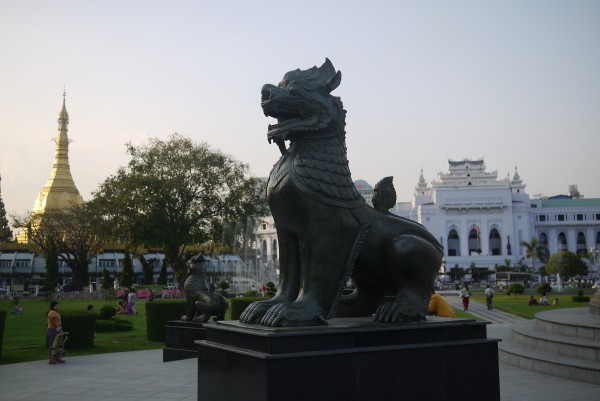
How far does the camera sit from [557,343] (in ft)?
28.1

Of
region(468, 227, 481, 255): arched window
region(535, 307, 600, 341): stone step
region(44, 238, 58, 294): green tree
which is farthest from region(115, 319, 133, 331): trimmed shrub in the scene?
region(468, 227, 481, 255): arched window

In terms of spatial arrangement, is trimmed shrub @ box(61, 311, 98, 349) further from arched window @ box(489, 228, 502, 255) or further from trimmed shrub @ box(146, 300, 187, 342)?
arched window @ box(489, 228, 502, 255)

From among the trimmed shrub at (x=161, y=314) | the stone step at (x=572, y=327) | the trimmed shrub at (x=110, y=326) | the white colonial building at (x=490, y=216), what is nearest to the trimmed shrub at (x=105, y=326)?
the trimmed shrub at (x=110, y=326)

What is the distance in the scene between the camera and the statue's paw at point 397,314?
4762 millimetres

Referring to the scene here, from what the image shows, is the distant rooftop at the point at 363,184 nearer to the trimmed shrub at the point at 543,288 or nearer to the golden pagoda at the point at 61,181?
the golden pagoda at the point at 61,181

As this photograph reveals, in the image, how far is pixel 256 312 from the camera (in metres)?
4.73

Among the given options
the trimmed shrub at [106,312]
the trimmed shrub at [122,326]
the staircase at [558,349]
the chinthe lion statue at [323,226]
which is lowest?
the trimmed shrub at [122,326]

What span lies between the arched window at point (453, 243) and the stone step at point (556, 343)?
7317 cm

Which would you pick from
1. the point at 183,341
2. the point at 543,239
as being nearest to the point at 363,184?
Result: the point at 543,239

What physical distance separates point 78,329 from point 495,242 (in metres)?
76.5

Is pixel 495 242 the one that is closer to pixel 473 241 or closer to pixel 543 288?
pixel 473 241

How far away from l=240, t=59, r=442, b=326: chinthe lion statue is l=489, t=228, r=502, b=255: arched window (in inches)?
3187

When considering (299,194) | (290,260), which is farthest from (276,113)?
(290,260)

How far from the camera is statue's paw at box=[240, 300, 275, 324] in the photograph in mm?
4703
